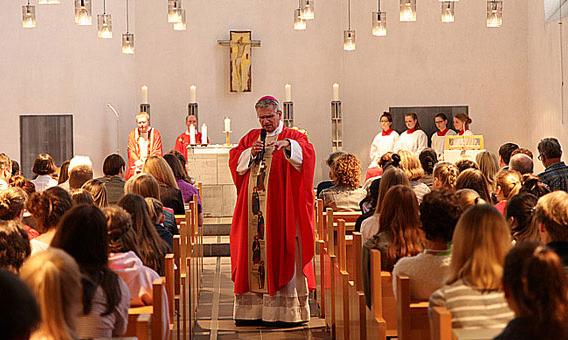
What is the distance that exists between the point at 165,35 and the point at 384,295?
1180 cm

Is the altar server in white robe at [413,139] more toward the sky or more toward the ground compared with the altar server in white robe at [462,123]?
more toward the ground

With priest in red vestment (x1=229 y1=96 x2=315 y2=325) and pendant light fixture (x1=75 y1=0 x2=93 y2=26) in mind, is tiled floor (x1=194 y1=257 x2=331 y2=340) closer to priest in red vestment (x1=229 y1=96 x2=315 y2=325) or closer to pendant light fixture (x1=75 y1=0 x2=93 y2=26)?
priest in red vestment (x1=229 y1=96 x2=315 y2=325)

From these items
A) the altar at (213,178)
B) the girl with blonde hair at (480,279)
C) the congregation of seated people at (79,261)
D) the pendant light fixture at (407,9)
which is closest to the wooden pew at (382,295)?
the congregation of seated people at (79,261)

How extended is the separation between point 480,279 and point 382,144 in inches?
466

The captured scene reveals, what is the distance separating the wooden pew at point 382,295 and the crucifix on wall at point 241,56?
1105cm

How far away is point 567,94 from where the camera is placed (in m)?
13.2

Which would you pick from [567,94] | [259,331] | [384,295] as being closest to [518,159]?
[259,331]

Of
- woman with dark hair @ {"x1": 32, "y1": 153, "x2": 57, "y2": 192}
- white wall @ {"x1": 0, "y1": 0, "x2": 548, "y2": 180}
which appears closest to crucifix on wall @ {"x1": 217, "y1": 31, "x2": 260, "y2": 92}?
white wall @ {"x1": 0, "y1": 0, "x2": 548, "y2": 180}

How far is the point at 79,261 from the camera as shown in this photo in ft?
12.5

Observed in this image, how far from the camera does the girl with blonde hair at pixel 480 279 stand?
11.8 ft

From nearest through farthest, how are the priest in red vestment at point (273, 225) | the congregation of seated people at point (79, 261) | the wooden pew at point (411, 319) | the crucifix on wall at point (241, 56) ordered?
the congregation of seated people at point (79, 261) → the wooden pew at point (411, 319) → the priest in red vestment at point (273, 225) → the crucifix on wall at point (241, 56)

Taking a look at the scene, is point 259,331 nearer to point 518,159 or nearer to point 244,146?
point 244,146

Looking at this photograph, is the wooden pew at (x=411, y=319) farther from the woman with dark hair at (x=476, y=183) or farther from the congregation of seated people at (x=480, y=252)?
the woman with dark hair at (x=476, y=183)

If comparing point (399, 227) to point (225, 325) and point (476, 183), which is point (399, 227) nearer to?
point (476, 183)
